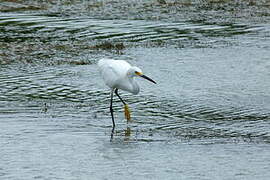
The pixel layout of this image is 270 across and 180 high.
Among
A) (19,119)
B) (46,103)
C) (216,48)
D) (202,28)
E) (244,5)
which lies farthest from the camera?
(244,5)

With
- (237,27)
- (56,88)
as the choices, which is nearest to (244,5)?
(237,27)

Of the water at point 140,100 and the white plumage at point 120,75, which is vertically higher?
the white plumage at point 120,75

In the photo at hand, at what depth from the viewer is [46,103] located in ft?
46.3

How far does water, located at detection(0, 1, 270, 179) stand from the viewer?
10172mm

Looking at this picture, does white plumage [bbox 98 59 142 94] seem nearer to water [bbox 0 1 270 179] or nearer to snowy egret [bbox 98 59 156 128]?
snowy egret [bbox 98 59 156 128]

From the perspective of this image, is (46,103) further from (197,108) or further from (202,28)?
(202,28)

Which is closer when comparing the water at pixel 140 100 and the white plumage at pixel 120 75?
the water at pixel 140 100

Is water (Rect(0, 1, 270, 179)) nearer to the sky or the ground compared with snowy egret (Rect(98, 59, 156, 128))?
nearer to the ground

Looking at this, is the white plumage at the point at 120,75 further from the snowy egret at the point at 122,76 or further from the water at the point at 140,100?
the water at the point at 140,100

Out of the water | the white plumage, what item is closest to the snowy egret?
the white plumage

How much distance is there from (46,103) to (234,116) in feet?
12.3

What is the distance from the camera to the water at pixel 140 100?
33.4 ft

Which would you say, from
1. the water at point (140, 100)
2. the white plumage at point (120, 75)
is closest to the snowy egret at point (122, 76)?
the white plumage at point (120, 75)

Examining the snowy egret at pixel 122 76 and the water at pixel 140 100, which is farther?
the snowy egret at pixel 122 76
